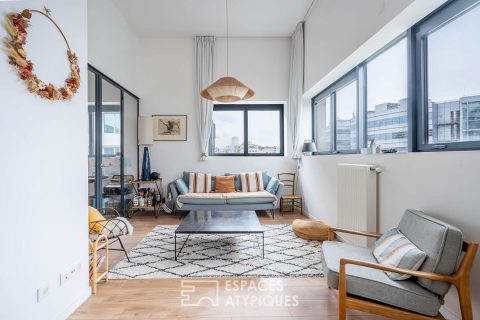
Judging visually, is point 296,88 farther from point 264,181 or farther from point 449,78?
point 449,78

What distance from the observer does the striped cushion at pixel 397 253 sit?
155 cm

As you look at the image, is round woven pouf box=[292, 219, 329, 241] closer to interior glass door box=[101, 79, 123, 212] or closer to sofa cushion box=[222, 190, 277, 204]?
sofa cushion box=[222, 190, 277, 204]

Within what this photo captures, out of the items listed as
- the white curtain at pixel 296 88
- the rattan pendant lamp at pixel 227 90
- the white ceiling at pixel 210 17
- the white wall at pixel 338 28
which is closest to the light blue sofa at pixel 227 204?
the white curtain at pixel 296 88

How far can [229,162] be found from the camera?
217 inches

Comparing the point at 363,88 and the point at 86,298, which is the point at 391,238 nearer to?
the point at 363,88

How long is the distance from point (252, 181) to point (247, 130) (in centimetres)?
129

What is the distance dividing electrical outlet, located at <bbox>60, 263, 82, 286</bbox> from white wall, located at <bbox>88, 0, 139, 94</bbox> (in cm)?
274

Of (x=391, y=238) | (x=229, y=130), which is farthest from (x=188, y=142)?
(x=391, y=238)

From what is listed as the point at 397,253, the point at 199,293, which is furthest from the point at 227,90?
the point at 397,253

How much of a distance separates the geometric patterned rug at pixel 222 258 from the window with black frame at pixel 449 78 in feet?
5.63

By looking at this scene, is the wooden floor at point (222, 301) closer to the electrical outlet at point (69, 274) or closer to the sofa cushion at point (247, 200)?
the electrical outlet at point (69, 274)

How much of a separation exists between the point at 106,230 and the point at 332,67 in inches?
140

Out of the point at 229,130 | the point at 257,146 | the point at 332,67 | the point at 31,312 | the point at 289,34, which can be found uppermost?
the point at 289,34

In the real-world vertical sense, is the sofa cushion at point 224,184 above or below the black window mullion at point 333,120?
below
